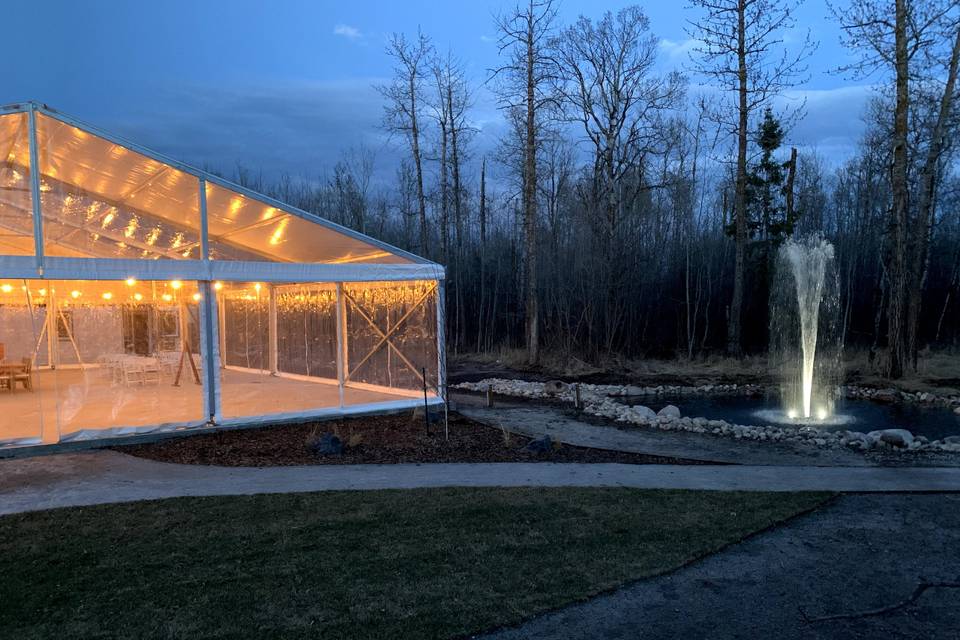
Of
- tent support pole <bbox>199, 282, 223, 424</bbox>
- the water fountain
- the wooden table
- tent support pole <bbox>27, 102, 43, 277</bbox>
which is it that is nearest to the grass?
tent support pole <bbox>199, 282, 223, 424</bbox>

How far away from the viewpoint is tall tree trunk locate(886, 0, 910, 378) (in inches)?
595

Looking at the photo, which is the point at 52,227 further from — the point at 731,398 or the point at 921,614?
the point at 731,398

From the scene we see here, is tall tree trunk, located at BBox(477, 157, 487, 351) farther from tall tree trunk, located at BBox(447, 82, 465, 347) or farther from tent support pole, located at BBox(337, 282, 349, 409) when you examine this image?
tent support pole, located at BBox(337, 282, 349, 409)

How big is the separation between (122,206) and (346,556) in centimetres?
763

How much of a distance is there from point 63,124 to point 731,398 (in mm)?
13221

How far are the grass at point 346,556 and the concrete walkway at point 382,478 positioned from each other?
0.40 meters

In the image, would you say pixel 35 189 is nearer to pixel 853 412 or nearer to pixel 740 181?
pixel 853 412

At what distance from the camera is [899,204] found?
15398mm

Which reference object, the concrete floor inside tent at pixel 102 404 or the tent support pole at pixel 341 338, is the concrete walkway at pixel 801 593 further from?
the concrete floor inside tent at pixel 102 404

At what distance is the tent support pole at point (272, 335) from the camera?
51.0ft

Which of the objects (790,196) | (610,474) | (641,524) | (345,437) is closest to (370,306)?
(345,437)

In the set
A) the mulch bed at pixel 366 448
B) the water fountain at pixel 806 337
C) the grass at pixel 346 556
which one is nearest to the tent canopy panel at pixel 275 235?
the mulch bed at pixel 366 448

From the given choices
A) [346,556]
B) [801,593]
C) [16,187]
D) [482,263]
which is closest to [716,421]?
[801,593]

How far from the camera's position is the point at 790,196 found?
82.4 ft
